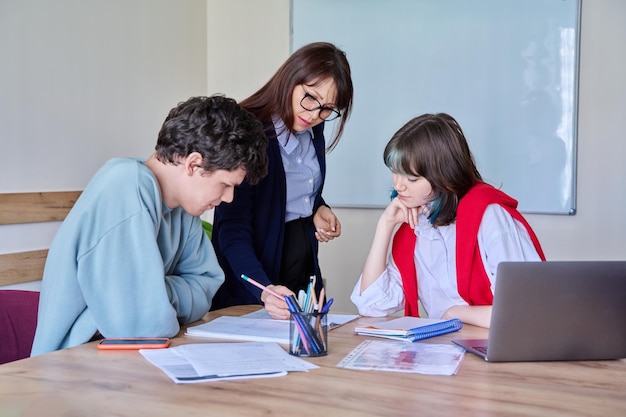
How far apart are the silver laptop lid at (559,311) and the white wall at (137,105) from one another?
6.25 ft

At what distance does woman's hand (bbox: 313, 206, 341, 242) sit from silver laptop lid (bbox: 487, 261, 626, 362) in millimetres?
895

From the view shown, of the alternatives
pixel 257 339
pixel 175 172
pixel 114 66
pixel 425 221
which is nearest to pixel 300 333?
pixel 257 339

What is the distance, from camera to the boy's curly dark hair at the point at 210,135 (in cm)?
145

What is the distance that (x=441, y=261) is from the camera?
1877mm

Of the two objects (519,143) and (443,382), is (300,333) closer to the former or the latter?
(443,382)

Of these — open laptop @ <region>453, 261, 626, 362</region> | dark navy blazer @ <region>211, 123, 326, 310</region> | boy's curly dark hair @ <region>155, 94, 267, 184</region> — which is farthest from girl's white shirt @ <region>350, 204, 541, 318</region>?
boy's curly dark hair @ <region>155, 94, 267, 184</region>

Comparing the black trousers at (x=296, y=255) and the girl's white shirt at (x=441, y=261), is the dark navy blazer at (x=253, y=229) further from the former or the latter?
the girl's white shirt at (x=441, y=261)

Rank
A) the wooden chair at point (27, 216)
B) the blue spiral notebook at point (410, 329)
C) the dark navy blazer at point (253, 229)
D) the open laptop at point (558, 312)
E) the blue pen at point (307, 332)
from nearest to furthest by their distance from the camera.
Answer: the open laptop at point (558, 312), the blue pen at point (307, 332), the blue spiral notebook at point (410, 329), the dark navy blazer at point (253, 229), the wooden chair at point (27, 216)

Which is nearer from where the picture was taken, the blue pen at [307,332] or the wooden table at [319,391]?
the wooden table at [319,391]

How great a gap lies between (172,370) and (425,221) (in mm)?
981

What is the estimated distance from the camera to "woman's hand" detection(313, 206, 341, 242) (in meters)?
2.05

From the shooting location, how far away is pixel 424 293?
74.0 inches

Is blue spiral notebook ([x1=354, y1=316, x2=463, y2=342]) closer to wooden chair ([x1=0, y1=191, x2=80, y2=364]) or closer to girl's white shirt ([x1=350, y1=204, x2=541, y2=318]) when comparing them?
girl's white shirt ([x1=350, y1=204, x2=541, y2=318])

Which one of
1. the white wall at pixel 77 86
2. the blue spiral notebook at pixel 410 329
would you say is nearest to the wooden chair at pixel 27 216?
the white wall at pixel 77 86
